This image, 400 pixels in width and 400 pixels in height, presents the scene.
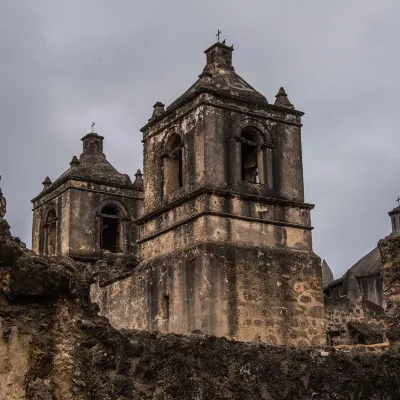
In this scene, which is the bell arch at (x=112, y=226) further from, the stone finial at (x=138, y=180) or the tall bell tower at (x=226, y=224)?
the tall bell tower at (x=226, y=224)

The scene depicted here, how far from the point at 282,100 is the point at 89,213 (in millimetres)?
7017

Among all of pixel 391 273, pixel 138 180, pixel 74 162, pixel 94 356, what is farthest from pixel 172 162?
pixel 94 356

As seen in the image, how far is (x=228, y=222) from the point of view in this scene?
1395 cm

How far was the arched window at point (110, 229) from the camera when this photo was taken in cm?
2077

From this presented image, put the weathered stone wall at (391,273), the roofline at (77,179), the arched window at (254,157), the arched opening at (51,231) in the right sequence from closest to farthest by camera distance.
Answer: the weathered stone wall at (391,273) < the arched window at (254,157) < the roofline at (77,179) < the arched opening at (51,231)

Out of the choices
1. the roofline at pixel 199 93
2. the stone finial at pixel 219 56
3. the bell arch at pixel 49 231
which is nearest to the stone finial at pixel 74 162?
the bell arch at pixel 49 231

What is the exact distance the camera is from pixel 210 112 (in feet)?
48.1

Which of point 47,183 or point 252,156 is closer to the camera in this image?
point 252,156

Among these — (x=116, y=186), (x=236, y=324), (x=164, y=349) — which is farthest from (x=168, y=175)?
(x=164, y=349)

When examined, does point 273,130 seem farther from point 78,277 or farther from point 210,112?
point 78,277

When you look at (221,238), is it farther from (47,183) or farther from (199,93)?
(47,183)

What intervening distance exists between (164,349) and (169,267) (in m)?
10.4

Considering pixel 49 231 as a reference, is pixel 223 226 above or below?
below

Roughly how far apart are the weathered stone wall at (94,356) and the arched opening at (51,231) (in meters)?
17.4
